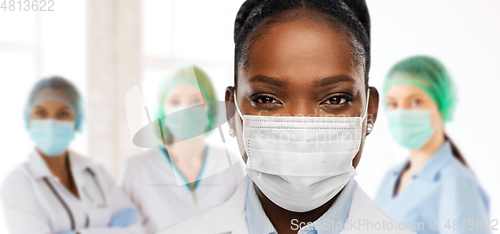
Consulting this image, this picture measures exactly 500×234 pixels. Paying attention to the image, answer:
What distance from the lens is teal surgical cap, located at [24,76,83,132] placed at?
7.45 feet

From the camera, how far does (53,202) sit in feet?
6.86

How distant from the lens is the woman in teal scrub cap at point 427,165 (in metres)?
2.17

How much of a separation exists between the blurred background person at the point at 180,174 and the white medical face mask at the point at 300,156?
102cm

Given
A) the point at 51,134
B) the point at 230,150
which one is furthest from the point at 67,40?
the point at 230,150

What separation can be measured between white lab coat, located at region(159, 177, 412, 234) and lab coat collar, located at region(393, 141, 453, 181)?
167 centimetres

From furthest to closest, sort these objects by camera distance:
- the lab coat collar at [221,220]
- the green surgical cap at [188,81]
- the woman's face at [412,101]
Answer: the woman's face at [412,101] → the green surgical cap at [188,81] → the lab coat collar at [221,220]

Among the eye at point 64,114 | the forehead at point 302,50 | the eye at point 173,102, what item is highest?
the forehead at point 302,50

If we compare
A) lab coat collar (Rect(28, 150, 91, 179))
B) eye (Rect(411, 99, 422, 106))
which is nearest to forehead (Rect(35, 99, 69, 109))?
lab coat collar (Rect(28, 150, 91, 179))

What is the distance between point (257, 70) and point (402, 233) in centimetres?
51

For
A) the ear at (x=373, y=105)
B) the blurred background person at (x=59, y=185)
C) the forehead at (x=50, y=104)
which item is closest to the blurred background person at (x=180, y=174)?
the blurred background person at (x=59, y=185)

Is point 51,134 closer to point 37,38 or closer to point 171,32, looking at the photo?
point 37,38

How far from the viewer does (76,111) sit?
7.91ft

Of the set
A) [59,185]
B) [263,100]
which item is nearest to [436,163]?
[263,100]

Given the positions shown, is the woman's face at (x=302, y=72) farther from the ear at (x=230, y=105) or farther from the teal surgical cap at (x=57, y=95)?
the teal surgical cap at (x=57, y=95)
